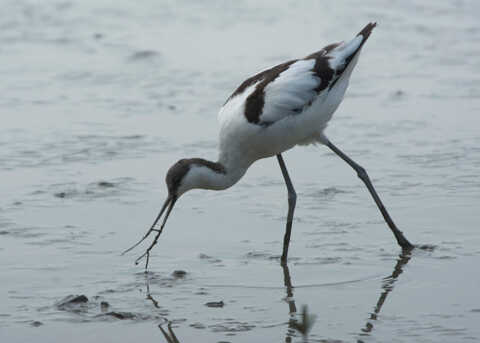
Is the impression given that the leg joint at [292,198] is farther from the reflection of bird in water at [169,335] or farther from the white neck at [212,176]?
the reflection of bird in water at [169,335]

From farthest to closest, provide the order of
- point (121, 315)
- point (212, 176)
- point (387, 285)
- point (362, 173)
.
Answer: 1. point (362, 173)
2. point (212, 176)
3. point (387, 285)
4. point (121, 315)

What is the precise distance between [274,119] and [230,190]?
1306 mm

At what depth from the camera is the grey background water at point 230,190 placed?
5.26 metres

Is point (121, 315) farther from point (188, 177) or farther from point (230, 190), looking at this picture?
point (230, 190)

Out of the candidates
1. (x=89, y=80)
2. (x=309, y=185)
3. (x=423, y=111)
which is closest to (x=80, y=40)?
(x=89, y=80)

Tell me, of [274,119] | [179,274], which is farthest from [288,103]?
[179,274]

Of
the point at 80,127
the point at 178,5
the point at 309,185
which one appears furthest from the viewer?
the point at 178,5

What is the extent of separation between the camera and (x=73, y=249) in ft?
20.8

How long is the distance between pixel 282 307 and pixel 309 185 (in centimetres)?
223

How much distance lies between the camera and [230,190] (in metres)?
7.50

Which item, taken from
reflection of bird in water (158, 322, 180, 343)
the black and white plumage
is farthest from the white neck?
reflection of bird in water (158, 322, 180, 343)

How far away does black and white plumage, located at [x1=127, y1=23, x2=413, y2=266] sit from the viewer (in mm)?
6238

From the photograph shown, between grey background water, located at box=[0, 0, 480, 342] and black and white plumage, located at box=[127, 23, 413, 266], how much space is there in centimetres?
33

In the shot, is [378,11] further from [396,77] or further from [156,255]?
[156,255]
